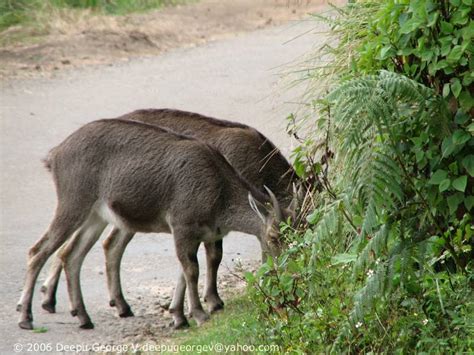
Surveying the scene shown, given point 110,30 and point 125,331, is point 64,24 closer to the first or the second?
point 110,30

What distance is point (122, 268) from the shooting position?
10211 millimetres

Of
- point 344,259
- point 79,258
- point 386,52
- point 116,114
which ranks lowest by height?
point 116,114

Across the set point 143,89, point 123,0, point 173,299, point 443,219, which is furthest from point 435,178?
point 123,0

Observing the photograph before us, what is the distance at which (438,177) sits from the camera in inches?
246

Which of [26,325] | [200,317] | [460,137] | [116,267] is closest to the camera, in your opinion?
[460,137]

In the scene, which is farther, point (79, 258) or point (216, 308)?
point (216, 308)

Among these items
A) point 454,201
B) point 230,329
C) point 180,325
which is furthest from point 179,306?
point 454,201

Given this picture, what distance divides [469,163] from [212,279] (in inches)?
136

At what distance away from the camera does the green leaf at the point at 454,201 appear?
6285 millimetres

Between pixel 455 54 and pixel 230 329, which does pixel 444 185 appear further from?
pixel 230 329

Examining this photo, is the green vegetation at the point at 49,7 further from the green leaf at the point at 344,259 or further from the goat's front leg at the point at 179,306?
the green leaf at the point at 344,259

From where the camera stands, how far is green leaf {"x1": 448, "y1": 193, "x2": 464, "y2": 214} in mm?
6285

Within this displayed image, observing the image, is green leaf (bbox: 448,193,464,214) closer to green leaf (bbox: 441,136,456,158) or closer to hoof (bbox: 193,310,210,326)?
green leaf (bbox: 441,136,456,158)

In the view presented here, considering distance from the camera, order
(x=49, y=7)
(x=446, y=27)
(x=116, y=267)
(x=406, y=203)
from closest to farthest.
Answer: (x=446, y=27) < (x=406, y=203) < (x=116, y=267) < (x=49, y=7)
